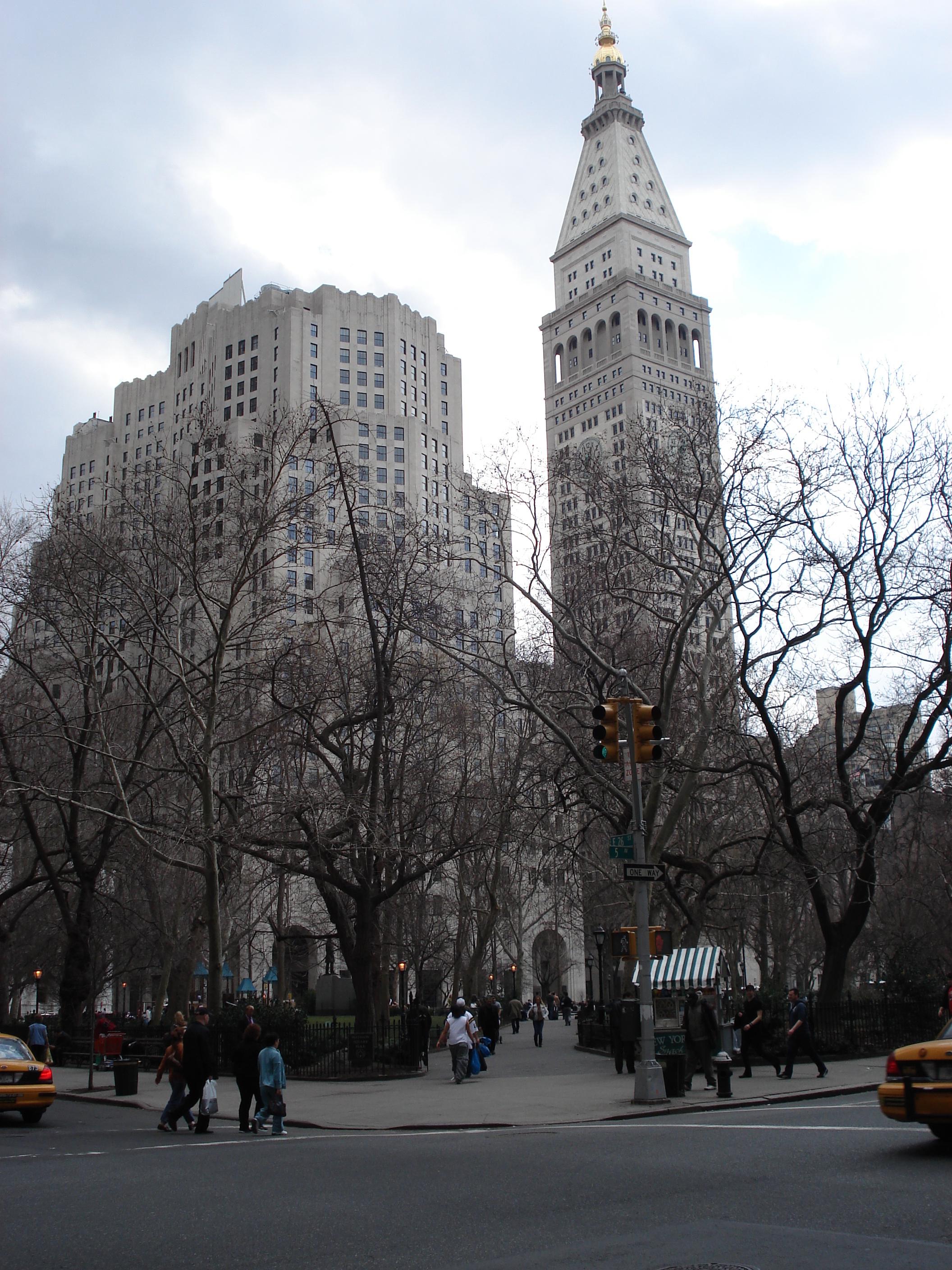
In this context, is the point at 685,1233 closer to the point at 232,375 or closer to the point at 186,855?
the point at 186,855

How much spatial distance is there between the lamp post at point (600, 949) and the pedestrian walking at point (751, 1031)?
41.2 ft

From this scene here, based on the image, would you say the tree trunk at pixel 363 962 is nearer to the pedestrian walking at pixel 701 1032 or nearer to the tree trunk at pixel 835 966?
the pedestrian walking at pixel 701 1032

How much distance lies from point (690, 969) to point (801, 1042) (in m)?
5.68

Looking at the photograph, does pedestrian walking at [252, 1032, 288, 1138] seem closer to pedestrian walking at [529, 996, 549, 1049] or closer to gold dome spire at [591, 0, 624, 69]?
pedestrian walking at [529, 996, 549, 1049]

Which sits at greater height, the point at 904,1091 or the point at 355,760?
the point at 355,760

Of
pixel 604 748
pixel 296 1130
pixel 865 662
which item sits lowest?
pixel 296 1130

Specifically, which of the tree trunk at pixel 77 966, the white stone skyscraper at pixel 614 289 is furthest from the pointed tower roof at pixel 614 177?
the tree trunk at pixel 77 966

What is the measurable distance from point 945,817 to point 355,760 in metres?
20.2

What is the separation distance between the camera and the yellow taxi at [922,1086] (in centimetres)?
914

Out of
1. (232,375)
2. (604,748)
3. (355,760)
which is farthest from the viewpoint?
(232,375)

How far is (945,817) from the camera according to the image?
3212 cm

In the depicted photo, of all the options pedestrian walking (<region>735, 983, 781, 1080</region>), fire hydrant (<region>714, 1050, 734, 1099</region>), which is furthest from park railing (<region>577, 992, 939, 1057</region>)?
fire hydrant (<region>714, 1050, 734, 1099</region>)

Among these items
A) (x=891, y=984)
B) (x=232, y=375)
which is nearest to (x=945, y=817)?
(x=891, y=984)

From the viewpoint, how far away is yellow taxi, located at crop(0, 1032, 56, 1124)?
52.3 ft
